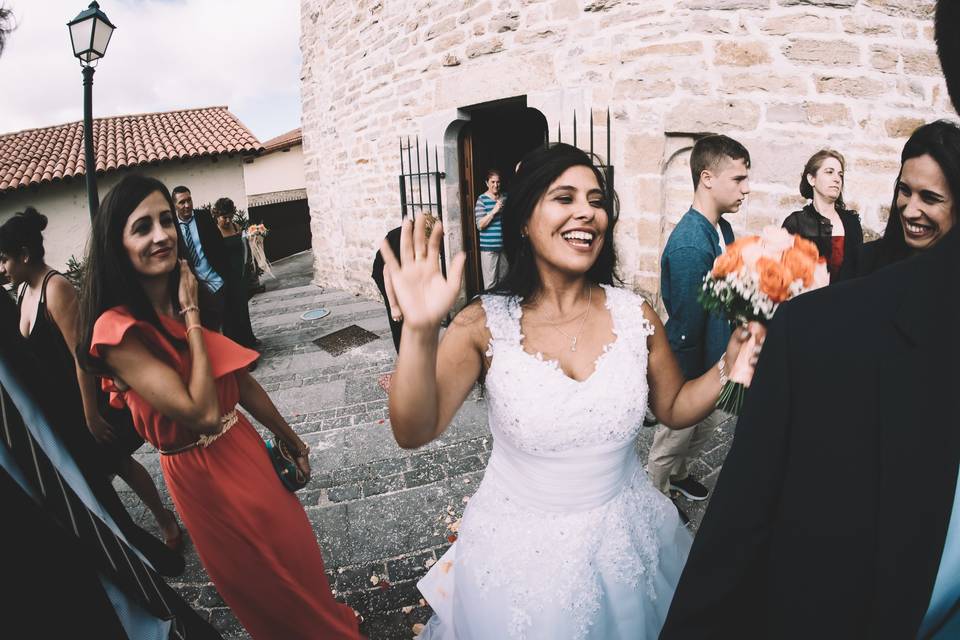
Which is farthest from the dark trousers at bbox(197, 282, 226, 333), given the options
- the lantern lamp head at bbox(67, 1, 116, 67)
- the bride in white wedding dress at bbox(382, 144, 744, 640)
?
the lantern lamp head at bbox(67, 1, 116, 67)

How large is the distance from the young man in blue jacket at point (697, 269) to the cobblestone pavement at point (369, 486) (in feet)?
1.53

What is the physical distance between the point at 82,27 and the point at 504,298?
7.98 m

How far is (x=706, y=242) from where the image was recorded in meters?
2.89

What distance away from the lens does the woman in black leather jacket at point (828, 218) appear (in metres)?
3.77

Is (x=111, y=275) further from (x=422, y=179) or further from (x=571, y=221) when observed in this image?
(x=422, y=179)

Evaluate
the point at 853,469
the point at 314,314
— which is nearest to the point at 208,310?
the point at 853,469

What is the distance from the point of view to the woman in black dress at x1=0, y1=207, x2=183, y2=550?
2.85 m

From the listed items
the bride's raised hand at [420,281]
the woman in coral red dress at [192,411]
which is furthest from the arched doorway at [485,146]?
the bride's raised hand at [420,281]

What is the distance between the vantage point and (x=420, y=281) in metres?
1.31

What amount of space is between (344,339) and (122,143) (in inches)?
593

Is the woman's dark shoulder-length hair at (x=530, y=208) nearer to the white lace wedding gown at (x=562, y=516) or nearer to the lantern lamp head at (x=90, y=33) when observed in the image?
the white lace wedding gown at (x=562, y=516)

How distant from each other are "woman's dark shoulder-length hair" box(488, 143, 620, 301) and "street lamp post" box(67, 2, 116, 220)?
22.4 feet

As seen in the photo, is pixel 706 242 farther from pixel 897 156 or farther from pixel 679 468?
pixel 897 156

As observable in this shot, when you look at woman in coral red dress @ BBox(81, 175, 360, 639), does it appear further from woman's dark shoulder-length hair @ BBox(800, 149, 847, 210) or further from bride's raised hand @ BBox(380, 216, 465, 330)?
woman's dark shoulder-length hair @ BBox(800, 149, 847, 210)
